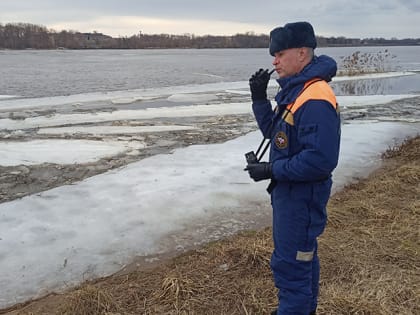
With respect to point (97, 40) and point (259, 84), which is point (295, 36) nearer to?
point (259, 84)

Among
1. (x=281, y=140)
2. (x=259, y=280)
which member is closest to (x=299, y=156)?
(x=281, y=140)

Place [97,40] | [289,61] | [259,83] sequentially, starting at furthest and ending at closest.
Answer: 1. [97,40]
2. [259,83]
3. [289,61]

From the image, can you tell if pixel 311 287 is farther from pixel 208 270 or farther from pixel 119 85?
pixel 119 85

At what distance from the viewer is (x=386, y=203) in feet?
18.2

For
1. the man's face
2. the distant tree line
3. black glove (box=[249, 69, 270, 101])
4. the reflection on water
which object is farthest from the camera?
the distant tree line

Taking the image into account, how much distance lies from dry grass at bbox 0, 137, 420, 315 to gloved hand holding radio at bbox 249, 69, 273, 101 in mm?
1534

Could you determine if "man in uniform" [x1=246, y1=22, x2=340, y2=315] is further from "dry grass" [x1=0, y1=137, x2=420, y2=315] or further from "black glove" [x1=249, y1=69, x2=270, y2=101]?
"dry grass" [x1=0, y1=137, x2=420, y2=315]

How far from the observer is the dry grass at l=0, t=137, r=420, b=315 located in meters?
3.27

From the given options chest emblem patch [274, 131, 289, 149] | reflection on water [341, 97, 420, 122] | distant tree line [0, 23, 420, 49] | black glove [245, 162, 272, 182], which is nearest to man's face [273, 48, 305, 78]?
chest emblem patch [274, 131, 289, 149]

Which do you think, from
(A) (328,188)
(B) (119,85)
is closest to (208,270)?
(A) (328,188)

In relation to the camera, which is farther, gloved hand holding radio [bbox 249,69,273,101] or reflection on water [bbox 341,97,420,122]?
reflection on water [bbox 341,97,420,122]

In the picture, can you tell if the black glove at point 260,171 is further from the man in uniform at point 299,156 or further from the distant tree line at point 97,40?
the distant tree line at point 97,40

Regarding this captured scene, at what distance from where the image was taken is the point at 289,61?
2.51 m

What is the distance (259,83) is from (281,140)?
1.55ft
